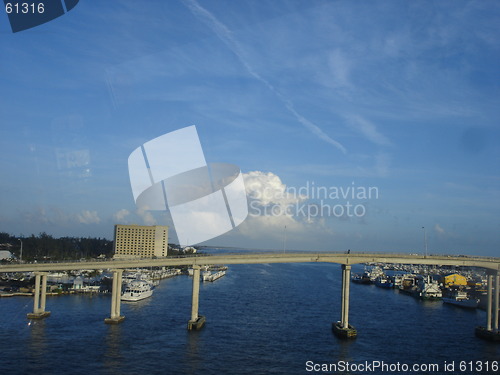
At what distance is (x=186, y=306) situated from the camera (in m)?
50.9

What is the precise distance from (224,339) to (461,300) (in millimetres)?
44704

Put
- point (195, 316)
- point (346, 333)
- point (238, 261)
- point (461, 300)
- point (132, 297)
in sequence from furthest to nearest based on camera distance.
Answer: point (461, 300), point (132, 297), point (238, 261), point (195, 316), point (346, 333)

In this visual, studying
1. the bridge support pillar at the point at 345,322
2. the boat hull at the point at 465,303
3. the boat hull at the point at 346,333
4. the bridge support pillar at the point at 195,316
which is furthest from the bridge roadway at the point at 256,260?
the boat hull at the point at 465,303

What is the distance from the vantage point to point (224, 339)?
3397cm

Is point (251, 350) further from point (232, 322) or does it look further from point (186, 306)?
point (186, 306)

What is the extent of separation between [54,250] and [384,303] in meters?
89.1

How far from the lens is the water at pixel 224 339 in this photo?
27.1 meters

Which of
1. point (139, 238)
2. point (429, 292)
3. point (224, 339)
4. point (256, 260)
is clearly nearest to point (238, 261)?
point (256, 260)

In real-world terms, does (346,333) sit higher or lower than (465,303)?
higher

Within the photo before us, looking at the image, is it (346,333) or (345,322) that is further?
(345,322)

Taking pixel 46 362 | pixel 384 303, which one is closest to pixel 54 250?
pixel 384 303

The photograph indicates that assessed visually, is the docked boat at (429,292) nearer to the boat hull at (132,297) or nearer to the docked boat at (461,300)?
the docked boat at (461,300)

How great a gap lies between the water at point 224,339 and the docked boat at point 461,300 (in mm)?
8066

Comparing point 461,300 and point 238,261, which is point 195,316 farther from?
point 461,300
